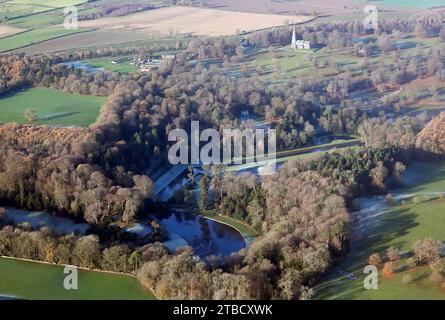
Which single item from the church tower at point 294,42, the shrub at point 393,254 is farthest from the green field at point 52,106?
the church tower at point 294,42

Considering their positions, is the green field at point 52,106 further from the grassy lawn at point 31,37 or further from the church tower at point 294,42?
the church tower at point 294,42

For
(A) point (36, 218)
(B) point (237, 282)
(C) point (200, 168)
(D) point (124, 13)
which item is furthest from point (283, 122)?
(D) point (124, 13)

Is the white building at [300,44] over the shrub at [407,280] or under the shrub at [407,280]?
over

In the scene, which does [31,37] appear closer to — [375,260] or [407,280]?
[375,260]

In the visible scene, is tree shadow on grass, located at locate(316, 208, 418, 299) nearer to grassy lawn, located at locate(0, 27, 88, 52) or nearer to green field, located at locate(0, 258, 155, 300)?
green field, located at locate(0, 258, 155, 300)

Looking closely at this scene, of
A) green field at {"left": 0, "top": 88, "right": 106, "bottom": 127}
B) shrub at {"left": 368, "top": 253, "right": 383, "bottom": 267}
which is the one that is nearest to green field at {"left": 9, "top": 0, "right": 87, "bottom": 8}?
green field at {"left": 0, "top": 88, "right": 106, "bottom": 127}
